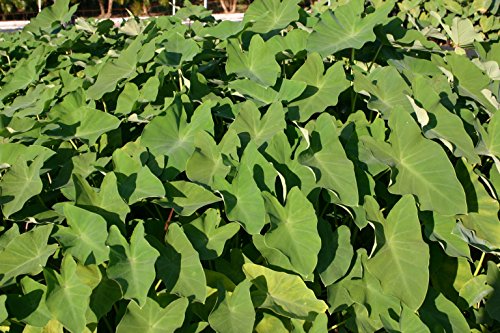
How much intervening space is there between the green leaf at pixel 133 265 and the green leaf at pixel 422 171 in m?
0.50

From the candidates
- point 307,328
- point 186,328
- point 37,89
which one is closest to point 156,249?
point 186,328

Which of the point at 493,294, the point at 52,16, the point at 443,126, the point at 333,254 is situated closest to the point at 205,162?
the point at 333,254

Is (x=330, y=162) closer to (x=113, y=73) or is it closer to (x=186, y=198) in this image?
(x=186, y=198)

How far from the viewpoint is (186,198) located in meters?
1.15

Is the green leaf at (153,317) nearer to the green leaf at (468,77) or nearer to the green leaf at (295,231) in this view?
the green leaf at (295,231)

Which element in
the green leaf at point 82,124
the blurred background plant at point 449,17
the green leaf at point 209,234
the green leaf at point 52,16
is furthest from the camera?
the green leaf at point 52,16

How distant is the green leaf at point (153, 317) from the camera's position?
3.28ft

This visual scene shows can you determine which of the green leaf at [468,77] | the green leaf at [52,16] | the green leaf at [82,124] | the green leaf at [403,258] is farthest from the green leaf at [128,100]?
the green leaf at [52,16]

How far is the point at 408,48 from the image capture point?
171 centimetres

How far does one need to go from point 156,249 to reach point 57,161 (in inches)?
18.7

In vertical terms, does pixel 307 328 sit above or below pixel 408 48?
below

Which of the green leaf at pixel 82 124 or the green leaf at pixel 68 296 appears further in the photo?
the green leaf at pixel 82 124

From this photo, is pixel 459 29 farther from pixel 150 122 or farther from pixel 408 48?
pixel 150 122

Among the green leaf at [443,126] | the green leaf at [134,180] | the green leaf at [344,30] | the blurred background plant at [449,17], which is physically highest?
the green leaf at [344,30]
